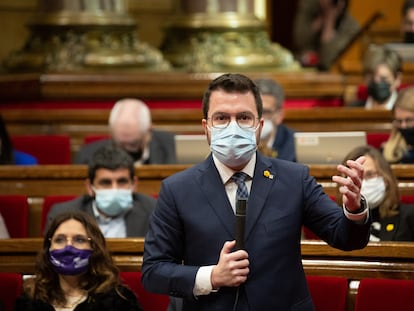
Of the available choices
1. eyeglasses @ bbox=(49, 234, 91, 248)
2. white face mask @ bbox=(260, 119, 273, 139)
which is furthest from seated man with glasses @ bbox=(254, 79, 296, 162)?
eyeglasses @ bbox=(49, 234, 91, 248)

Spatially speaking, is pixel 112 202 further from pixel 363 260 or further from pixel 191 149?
pixel 363 260

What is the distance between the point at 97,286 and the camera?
4.40 metres

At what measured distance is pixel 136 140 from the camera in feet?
22.6

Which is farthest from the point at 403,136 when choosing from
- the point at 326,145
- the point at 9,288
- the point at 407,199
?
the point at 9,288

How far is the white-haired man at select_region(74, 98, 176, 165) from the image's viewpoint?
6.86m

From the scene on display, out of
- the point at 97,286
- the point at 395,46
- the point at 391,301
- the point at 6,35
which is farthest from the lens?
the point at 6,35

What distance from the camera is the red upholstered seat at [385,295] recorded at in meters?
4.09

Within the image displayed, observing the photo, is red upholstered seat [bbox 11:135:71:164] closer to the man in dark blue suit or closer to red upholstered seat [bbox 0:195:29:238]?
red upholstered seat [bbox 0:195:29:238]

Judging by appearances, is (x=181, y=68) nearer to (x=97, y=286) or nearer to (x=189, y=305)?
(x=97, y=286)

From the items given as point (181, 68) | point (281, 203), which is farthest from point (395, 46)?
point (281, 203)

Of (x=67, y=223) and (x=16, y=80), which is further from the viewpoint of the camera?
(x=16, y=80)

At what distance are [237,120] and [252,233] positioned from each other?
321 mm

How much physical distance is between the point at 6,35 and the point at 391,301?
328 inches

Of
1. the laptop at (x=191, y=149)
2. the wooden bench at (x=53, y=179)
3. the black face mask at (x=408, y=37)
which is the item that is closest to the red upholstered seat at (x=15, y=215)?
the wooden bench at (x=53, y=179)
